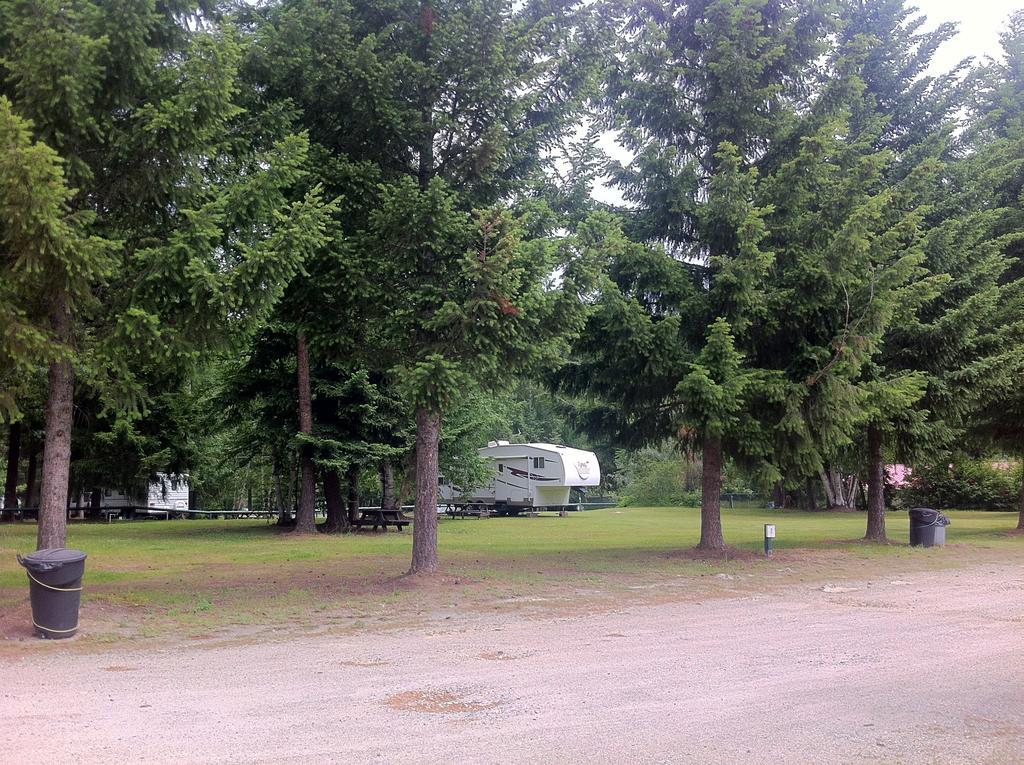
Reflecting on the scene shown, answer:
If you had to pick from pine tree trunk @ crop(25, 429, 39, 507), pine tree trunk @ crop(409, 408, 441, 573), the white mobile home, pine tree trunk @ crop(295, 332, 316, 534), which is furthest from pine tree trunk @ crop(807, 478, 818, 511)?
pine tree trunk @ crop(25, 429, 39, 507)

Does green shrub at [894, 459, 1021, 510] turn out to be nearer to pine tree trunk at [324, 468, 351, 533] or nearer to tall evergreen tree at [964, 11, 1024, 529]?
tall evergreen tree at [964, 11, 1024, 529]

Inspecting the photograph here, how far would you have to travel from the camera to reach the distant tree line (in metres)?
9.47

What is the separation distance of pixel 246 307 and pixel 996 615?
383 inches

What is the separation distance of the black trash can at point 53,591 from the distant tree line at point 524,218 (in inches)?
55.6

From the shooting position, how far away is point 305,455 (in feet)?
81.7

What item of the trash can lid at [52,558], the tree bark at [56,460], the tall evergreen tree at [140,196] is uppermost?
the tall evergreen tree at [140,196]

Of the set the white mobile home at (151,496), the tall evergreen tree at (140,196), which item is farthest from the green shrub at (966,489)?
the tall evergreen tree at (140,196)

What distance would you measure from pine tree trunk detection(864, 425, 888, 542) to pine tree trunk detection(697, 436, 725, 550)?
517 centimetres

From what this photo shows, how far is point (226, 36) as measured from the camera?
9.41 metres

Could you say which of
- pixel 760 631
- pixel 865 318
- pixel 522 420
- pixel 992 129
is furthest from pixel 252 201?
pixel 522 420

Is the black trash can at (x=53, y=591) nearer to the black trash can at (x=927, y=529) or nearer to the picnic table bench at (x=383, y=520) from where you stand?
the picnic table bench at (x=383, y=520)

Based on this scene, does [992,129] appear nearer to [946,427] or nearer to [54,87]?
[946,427]

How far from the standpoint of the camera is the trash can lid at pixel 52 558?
864 centimetres

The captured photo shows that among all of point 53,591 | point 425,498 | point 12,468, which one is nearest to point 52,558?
point 53,591
